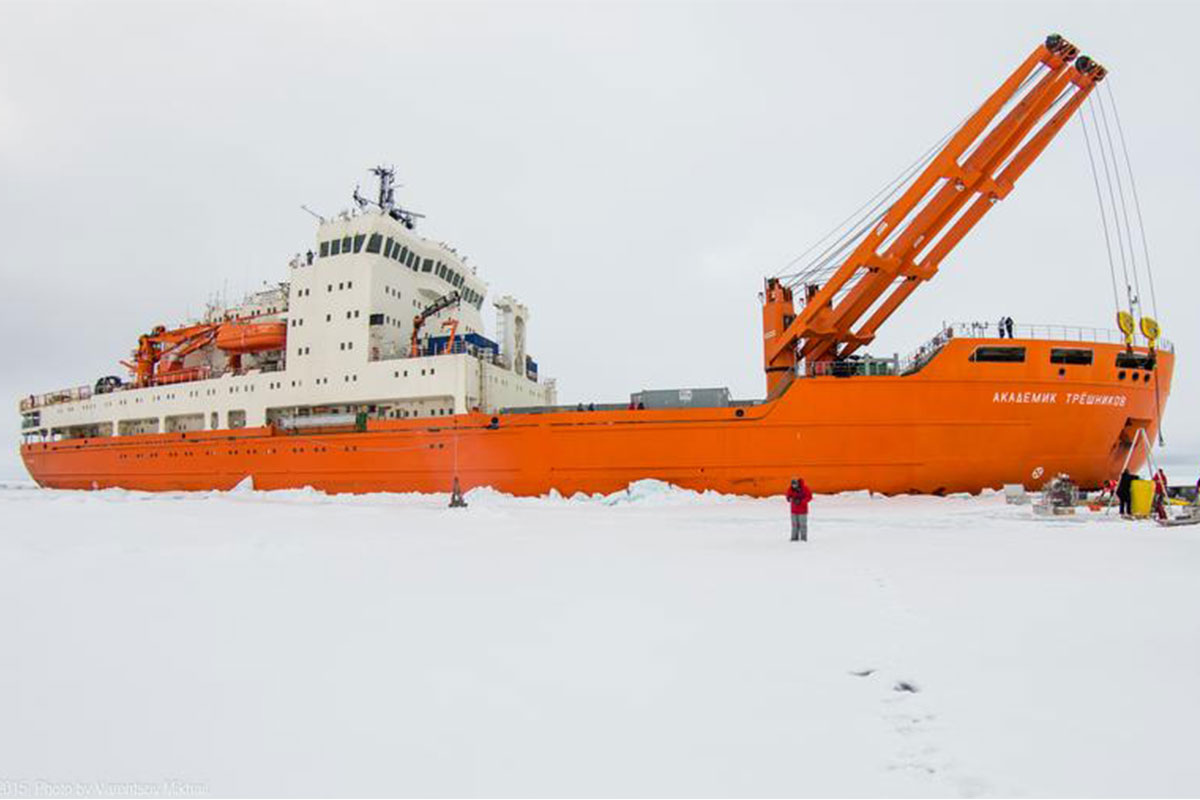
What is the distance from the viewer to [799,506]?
27.3 feet

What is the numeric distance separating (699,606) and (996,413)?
12.8m

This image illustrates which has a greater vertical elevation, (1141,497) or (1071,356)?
(1071,356)

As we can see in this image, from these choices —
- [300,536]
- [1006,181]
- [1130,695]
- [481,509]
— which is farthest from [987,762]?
[1006,181]

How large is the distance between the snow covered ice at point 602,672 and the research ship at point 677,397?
804 centimetres

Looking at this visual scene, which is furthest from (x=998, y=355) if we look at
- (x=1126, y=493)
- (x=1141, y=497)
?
(x=1141, y=497)

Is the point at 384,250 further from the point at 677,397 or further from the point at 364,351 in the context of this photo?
the point at 677,397

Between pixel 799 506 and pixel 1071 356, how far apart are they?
10.5m

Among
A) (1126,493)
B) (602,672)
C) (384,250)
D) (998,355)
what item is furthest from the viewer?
(384,250)

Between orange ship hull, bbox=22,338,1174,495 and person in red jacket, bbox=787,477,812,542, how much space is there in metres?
6.79

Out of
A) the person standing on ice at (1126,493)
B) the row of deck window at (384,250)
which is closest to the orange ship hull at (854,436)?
the person standing on ice at (1126,493)

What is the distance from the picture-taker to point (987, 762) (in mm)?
2383

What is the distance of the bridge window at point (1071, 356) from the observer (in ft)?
46.6

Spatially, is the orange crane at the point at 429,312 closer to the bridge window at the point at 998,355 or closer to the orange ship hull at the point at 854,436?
the orange ship hull at the point at 854,436

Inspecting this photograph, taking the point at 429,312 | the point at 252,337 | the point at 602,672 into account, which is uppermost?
the point at 429,312
